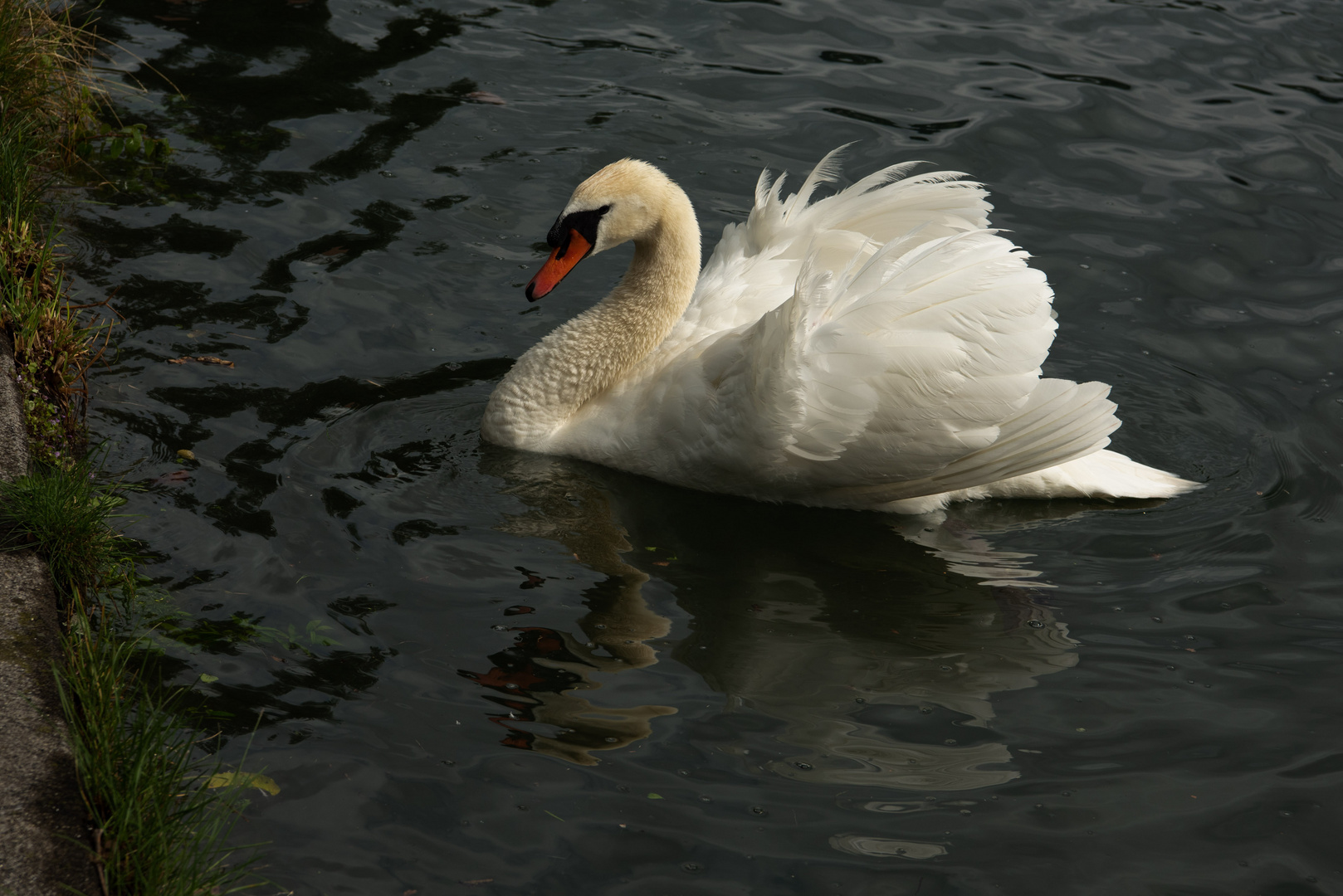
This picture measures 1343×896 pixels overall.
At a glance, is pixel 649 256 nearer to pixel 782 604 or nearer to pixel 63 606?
pixel 782 604

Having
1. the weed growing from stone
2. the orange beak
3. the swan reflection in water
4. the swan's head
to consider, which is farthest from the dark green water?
the swan's head

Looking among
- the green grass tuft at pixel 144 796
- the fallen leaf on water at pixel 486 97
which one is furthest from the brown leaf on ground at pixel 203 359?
the fallen leaf on water at pixel 486 97

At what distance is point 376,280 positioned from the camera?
708 centimetres

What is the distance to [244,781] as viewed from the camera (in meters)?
3.79

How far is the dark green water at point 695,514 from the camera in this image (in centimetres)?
395

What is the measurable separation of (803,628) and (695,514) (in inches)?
39.1

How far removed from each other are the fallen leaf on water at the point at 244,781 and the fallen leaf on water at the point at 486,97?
20.1 feet

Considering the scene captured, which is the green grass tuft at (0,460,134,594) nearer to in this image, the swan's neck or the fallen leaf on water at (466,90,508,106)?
the swan's neck

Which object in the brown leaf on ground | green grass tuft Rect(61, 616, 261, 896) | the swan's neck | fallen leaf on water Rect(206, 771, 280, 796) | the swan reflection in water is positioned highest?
the swan's neck

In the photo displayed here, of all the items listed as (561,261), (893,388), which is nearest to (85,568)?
(561,261)

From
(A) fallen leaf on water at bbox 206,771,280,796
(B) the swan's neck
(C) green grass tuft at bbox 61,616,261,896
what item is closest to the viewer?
(C) green grass tuft at bbox 61,616,261,896

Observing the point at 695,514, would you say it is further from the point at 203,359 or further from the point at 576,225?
the point at 203,359

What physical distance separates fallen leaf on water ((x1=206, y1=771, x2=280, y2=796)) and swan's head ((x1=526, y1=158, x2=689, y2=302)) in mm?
2665

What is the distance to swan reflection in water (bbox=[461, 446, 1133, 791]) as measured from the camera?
169 inches
